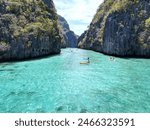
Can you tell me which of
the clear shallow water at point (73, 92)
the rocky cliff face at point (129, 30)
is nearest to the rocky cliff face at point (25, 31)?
the clear shallow water at point (73, 92)

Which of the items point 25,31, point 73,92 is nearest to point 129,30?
point 25,31

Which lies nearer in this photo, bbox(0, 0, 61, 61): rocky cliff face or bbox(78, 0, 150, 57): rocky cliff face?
bbox(0, 0, 61, 61): rocky cliff face

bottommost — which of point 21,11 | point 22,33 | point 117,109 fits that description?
point 117,109

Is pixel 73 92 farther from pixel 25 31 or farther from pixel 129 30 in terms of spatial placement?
pixel 129 30

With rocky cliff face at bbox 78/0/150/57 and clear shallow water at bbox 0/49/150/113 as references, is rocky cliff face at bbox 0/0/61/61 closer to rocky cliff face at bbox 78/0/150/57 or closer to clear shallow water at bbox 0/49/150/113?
clear shallow water at bbox 0/49/150/113

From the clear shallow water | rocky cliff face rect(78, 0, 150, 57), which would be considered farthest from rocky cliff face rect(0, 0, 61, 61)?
rocky cliff face rect(78, 0, 150, 57)

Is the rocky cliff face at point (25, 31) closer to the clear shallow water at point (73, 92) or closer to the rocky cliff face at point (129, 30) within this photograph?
the clear shallow water at point (73, 92)

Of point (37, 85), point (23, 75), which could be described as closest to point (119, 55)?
A: point (23, 75)

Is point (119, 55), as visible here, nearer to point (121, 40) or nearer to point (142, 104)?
point (121, 40)
